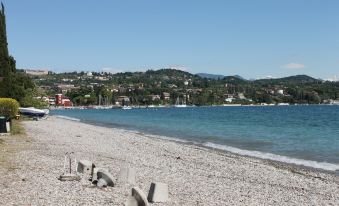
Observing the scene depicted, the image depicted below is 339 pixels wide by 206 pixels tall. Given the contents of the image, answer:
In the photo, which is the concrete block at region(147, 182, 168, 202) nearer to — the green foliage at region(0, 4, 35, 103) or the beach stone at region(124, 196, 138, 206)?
the beach stone at region(124, 196, 138, 206)

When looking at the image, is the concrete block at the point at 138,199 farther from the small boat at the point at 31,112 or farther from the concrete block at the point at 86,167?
the small boat at the point at 31,112

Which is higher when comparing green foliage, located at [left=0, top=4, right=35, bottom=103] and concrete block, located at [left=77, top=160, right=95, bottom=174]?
green foliage, located at [left=0, top=4, right=35, bottom=103]

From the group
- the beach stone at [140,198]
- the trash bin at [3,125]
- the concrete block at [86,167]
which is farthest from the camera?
the trash bin at [3,125]

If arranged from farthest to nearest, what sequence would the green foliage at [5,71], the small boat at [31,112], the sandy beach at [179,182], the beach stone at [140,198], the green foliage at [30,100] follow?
the green foliage at [30,100] < the small boat at [31,112] < the green foliage at [5,71] < the sandy beach at [179,182] < the beach stone at [140,198]

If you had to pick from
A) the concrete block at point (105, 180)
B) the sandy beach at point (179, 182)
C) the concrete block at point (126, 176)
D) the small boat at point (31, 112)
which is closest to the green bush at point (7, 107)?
the sandy beach at point (179, 182)

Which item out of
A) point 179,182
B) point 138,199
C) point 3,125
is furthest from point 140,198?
point 3,125

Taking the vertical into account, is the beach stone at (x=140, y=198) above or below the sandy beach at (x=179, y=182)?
above

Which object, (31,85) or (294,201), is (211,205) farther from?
(31,85)

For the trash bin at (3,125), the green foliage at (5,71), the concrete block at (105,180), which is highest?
the green foliage at (5,71)

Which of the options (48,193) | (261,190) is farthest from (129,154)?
(48,193)

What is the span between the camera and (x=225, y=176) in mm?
16656

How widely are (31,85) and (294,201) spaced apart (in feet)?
180

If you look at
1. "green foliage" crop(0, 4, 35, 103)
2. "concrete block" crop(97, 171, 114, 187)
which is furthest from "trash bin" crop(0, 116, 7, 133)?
"concrete block" crop(97, 171, 114, 187)

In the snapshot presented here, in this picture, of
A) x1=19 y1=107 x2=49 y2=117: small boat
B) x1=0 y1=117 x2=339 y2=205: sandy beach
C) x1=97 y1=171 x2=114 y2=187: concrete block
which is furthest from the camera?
x1=19 y1=107 x2=49 y2=117: small boat
